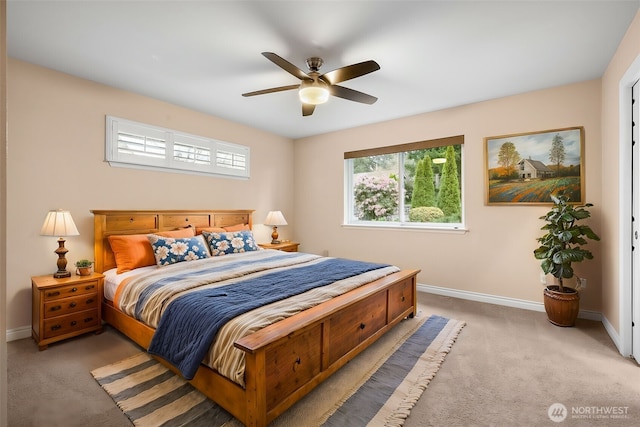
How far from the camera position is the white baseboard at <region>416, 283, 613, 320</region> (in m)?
3.20

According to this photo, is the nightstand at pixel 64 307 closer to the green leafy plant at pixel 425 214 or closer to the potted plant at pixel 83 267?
the potted plant at pixel 83 267

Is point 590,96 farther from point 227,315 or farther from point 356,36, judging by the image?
point 227,315

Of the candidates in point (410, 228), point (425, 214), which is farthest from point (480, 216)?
point (410, 228)

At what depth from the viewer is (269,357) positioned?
1611mm

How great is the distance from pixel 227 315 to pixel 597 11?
325 centimetres

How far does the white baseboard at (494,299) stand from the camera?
3.20 metres

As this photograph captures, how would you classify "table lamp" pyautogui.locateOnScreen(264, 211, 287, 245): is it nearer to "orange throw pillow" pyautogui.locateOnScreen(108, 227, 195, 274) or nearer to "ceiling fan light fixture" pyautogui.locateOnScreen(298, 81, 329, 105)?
"orange throw pillow" pyautogui.locateOnScreen(108, 227, 195, 274)

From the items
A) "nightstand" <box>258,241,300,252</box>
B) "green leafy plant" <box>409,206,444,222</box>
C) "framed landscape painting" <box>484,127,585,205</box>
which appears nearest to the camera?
"framed landscape painting" <box>484,127,585,205</box>

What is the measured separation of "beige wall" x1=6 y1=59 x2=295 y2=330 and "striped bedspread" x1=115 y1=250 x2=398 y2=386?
963 mm

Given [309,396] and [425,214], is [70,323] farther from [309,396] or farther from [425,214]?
[425,214]

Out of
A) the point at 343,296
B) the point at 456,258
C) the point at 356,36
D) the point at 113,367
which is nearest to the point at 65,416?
the point at 113,367

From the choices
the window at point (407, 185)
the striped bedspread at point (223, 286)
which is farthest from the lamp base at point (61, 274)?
the window at point (407, 185)

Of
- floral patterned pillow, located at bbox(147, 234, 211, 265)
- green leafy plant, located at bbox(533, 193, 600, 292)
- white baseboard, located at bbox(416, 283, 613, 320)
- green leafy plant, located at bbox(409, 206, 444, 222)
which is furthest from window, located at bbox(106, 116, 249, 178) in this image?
green leafy plant, located at bbox(533, 193, 600, 292)

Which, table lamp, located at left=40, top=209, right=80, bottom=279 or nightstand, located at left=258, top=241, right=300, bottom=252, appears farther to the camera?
nightstand, located at left=258, top=241, right=300, bottom=252
